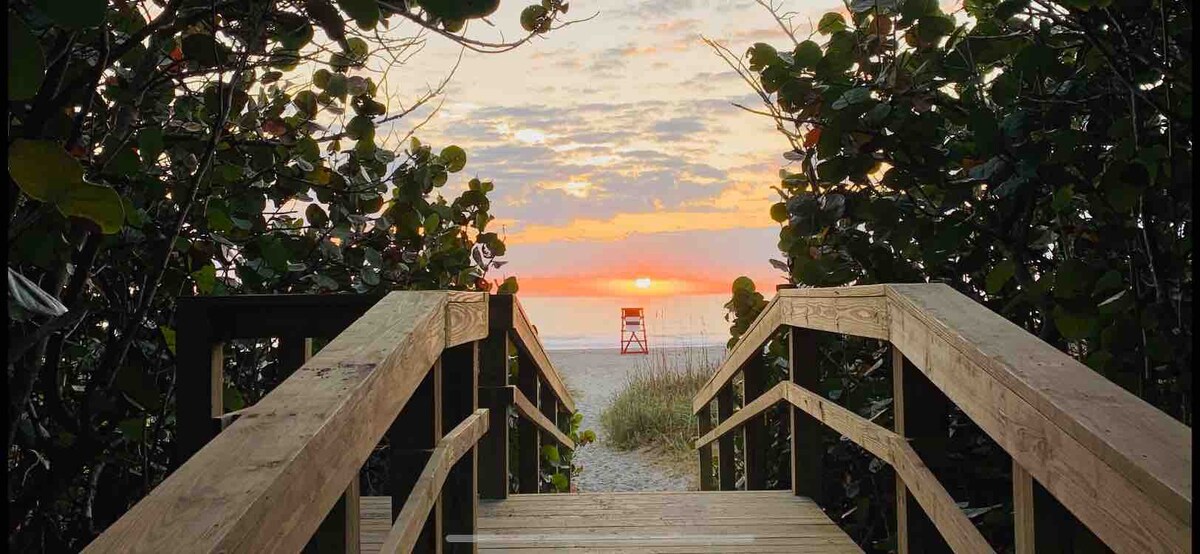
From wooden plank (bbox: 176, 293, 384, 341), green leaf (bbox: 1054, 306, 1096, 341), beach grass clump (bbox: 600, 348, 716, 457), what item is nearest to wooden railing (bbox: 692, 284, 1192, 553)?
green leaf (bbox: 1054, 306, 1096, 341)

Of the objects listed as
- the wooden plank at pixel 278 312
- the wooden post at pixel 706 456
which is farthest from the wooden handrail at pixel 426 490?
the wooden post at pixel 706 456

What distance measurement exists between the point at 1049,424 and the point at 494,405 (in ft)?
7.78

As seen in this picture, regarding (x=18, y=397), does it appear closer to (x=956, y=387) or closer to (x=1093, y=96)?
(x=956, y=387)

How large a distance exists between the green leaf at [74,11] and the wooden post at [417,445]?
1.21 metres

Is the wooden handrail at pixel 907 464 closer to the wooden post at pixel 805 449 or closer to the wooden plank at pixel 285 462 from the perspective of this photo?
the wooden post at pixel 805 449

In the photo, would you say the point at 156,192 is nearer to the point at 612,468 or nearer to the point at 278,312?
the point at 278,312

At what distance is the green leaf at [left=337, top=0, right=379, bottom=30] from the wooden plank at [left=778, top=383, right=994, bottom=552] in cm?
136

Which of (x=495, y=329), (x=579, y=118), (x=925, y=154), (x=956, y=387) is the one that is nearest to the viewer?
(x=956, y=387)

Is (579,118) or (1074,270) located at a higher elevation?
(579,118)

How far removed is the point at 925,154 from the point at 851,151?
0.65ft

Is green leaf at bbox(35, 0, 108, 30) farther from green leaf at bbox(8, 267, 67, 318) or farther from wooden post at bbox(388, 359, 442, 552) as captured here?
wooden post at bbox(388, 359, 442, 552)

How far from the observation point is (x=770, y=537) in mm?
2885

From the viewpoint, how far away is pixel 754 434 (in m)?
4.28

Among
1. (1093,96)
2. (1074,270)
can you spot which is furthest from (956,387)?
(1093,96)
